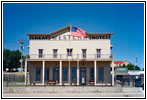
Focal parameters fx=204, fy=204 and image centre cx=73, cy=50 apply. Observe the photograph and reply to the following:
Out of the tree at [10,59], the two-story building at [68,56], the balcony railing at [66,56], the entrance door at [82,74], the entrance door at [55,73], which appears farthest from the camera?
the tree at [10,59]

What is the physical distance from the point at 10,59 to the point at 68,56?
3757 centimetres

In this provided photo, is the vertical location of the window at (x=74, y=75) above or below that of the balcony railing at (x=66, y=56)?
below

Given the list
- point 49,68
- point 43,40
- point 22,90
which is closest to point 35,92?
point 22,90

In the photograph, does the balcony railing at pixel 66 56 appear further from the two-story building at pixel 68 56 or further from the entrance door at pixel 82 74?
the entrance door at pixel 82 74

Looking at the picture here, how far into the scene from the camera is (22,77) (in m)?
31.4

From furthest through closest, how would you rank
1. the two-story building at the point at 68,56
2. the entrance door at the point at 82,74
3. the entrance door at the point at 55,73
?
the entrance door at the point at 55,73 < the entrance door at the point at 82,74 < the two-story building at the point at 68,56

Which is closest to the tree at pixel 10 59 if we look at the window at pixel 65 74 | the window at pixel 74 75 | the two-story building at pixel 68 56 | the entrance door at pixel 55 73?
the two-story building at pixel 68 56

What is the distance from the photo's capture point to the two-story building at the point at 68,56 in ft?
92.8

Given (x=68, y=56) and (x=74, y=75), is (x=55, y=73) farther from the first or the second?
(x=68, y=56)

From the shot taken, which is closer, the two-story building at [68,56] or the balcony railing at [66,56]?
the balcony railing at [66,56]

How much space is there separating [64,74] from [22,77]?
7.16 meters

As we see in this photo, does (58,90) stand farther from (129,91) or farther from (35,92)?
(129,91)

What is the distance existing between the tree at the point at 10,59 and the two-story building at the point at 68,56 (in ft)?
114

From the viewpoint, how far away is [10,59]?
6122 cm
